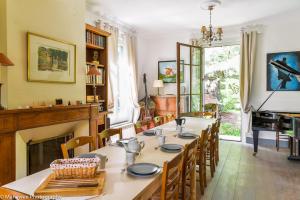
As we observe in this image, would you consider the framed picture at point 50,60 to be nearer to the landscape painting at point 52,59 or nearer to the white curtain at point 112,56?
the landscape painting at point 52,59

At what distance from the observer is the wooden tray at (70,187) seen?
3.90 feet

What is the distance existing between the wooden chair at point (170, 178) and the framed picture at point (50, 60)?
7.35 feet

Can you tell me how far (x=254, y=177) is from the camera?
3.43 metres

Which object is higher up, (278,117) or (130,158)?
(278,117)

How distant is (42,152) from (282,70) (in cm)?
512

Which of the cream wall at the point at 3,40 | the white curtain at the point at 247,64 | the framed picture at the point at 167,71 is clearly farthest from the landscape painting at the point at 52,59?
the white curtain at the point at 247,64

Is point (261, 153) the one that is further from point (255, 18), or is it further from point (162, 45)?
point (162, 45)

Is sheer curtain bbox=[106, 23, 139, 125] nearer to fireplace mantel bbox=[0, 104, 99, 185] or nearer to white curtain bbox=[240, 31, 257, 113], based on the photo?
fireplace mantel bbox=[0, 104, 99, 185]

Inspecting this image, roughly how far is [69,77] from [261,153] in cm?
410

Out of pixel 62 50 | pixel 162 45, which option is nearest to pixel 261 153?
pixel 162 45

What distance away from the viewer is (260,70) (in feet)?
17.6

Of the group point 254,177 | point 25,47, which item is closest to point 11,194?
point 25,47

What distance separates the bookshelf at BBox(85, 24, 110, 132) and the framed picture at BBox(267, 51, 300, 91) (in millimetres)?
3763

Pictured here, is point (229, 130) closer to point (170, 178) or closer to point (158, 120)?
point (158, 120)
